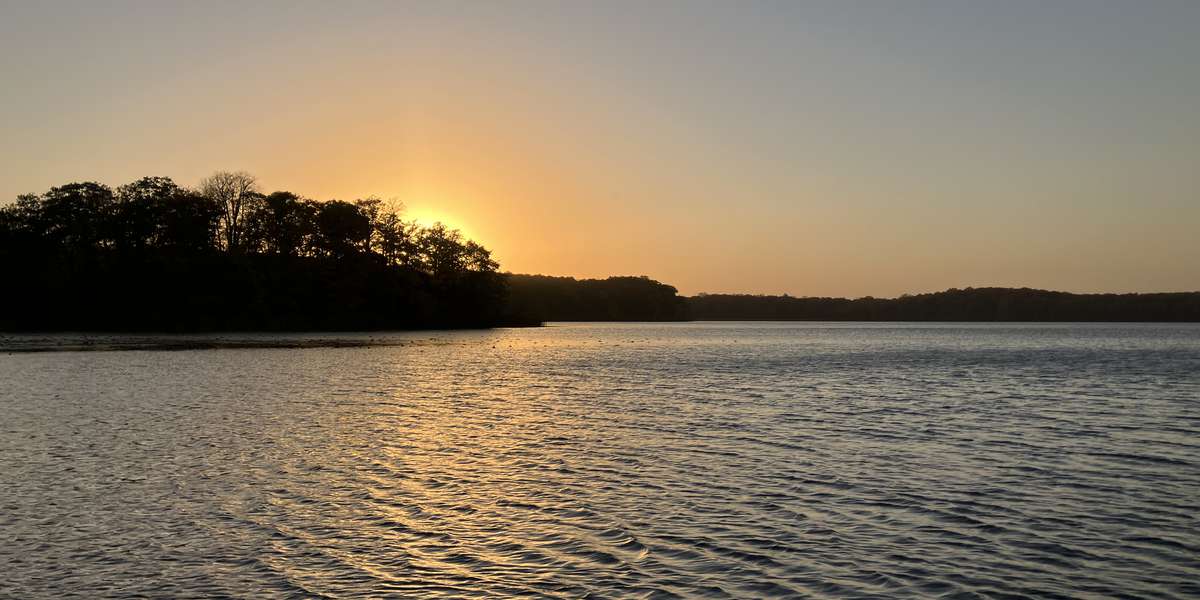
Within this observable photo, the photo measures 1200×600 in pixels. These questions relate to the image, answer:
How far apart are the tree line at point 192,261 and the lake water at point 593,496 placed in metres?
107

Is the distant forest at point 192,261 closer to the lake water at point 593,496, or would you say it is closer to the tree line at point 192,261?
the tree line at point 192,261

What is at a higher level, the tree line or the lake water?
the tree line

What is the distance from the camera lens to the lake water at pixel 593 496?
45.7 feet

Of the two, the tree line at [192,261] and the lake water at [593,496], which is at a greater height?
the tree line at [192,261]

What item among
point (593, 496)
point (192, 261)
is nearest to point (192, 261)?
point (192, 261)

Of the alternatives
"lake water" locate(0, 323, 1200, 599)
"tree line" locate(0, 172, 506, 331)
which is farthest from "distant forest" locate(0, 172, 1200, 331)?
"lake water" locate(0, 323, 1200, 599)

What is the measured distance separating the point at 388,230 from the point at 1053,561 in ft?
565

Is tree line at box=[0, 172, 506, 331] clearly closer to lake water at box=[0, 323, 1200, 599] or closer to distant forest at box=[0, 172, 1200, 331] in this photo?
distant forest at box=[0, 172, 1200, 331]

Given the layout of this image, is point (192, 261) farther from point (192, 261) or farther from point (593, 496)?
point (593, 496)

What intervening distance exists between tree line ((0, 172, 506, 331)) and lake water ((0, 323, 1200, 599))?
107 meters

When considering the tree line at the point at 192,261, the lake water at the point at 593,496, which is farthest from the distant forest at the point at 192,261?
the lake water at the point at 593,496

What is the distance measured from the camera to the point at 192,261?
479 feet

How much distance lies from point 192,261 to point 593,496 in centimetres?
14364

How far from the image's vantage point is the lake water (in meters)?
13.9
